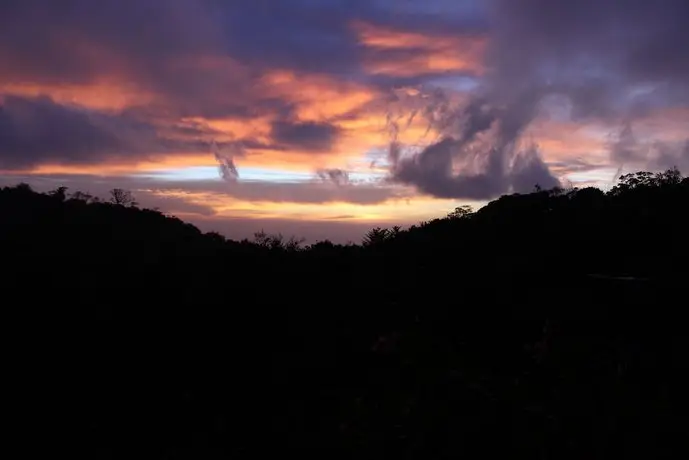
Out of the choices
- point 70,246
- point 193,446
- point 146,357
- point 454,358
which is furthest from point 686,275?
point 70,246

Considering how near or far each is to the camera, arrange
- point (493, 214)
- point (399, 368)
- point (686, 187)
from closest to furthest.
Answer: point (399, 368) < point (686, 187) < point (493, 214)

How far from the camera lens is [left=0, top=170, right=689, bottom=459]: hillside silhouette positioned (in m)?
9.71

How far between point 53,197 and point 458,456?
18.2 meters

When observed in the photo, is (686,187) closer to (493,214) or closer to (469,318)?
(493,214)

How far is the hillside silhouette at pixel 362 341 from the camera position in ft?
31.9

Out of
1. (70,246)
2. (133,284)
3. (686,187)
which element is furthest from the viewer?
(686,187)

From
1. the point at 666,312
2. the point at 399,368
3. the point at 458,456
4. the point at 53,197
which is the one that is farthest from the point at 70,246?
the point at 666,312

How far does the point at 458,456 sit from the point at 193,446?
4551mm

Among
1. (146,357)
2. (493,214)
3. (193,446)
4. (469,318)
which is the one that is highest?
(493,214)

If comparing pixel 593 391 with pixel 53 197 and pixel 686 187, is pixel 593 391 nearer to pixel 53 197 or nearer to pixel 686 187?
pixel 686 187

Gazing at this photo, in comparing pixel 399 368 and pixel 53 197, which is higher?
pixel 53 197

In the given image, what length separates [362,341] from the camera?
12852 mm

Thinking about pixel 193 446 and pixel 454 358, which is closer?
pixel 193 446

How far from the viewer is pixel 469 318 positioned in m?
13.2
